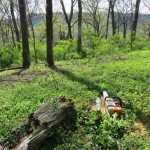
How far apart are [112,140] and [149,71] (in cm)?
673

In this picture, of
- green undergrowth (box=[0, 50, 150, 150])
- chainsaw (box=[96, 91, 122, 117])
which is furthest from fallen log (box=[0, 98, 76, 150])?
chainsaw (box=[96, 91, 122, 117])

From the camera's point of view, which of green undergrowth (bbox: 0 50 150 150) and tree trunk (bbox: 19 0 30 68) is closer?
green undergrowth (bbox: 0 50 150 150)

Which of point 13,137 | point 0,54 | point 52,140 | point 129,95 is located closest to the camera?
point 13,137

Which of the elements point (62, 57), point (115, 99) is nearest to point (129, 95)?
point (115, 99)

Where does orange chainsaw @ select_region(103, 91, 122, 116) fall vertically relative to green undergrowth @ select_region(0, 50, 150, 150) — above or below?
above

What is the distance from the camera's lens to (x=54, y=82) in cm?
1040

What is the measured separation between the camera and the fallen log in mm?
4953

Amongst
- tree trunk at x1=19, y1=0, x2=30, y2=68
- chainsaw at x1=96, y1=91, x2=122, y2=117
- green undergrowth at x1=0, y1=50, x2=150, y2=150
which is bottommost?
green undergrowth at x1=0, y1=50, x2=150, y2=150

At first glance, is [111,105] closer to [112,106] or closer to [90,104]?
[112,106]

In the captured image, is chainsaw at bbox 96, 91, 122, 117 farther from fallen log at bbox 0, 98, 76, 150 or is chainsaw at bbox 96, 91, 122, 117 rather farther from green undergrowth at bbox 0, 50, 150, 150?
fallen log at bbox 0, 98, 76, 150

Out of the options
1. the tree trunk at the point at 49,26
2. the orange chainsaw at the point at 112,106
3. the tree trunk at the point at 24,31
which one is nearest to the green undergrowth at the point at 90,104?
the orange chainsaw at the point at 112,106

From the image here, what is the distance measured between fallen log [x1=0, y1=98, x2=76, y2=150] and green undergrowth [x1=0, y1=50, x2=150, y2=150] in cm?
27

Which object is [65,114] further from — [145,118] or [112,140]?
[145,118]

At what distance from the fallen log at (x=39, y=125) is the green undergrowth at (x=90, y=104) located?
10.7 inches
